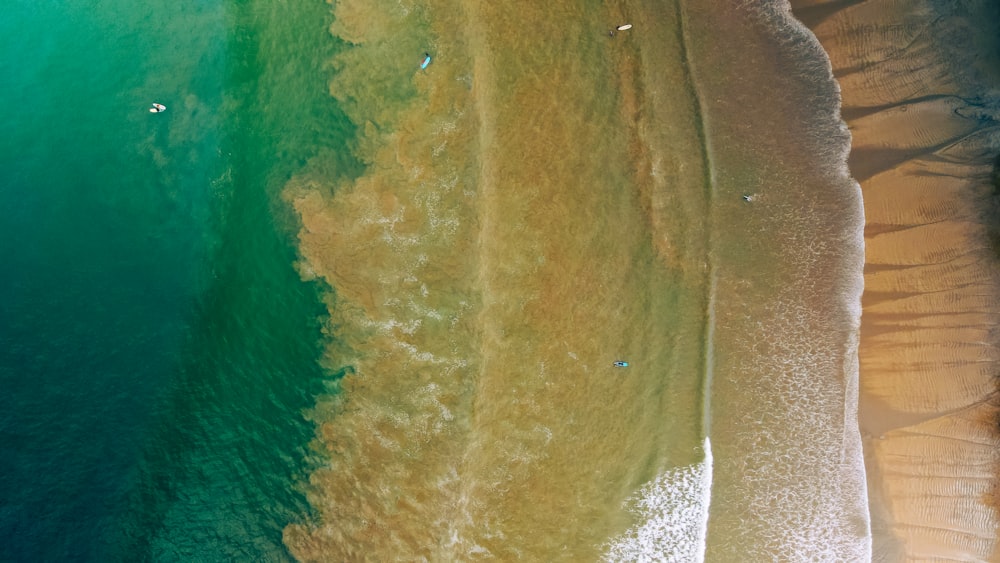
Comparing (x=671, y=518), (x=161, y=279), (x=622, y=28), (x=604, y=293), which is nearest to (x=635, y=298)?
(x=604, y=293)

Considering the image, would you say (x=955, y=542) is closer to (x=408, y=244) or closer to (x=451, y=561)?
(x=451, y=561)

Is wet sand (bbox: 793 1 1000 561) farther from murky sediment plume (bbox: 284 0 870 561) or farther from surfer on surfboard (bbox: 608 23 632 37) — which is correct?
surfer on surfboard (bbox: 608 23 632 37)

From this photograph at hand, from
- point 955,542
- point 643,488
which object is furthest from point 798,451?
point 955,542

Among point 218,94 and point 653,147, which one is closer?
point 653,147

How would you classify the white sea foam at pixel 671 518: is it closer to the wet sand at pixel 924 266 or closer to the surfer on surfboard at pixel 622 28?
the wet sand at pixel 924 266

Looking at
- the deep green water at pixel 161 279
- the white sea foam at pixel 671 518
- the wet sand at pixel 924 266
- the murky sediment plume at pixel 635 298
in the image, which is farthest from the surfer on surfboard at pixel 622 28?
the white sea foam at pixel 671 518

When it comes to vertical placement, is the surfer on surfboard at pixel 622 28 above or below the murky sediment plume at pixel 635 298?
above

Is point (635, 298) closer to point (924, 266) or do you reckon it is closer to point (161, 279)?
point (924, 266)
